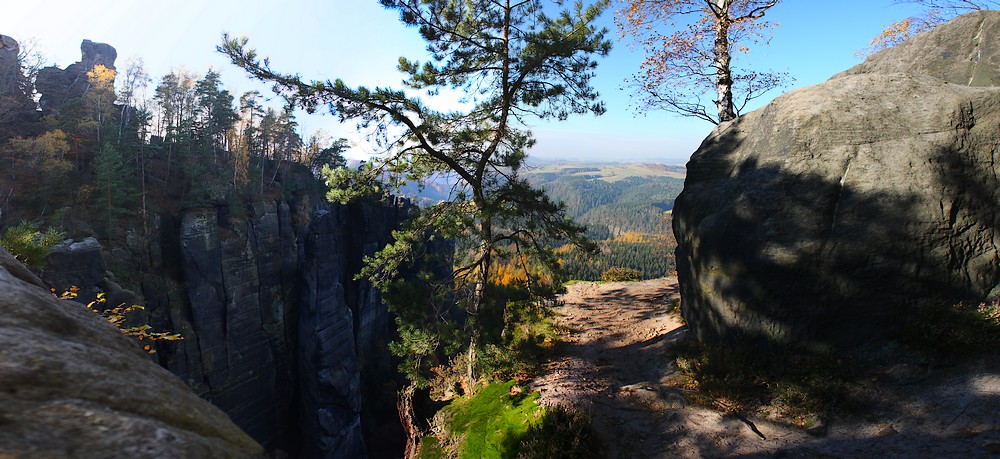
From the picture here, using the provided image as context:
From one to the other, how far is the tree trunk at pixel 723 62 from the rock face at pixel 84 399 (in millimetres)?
14405

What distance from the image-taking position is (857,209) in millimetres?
7438

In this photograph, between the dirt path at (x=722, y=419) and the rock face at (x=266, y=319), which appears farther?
the rock face at (x=266, y=319)

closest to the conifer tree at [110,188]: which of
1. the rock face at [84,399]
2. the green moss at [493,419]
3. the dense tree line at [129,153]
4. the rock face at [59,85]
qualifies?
the dense tree line at [129,153]

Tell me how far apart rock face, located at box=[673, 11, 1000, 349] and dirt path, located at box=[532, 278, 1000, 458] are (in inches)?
57.2

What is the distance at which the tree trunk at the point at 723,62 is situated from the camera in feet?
39.5

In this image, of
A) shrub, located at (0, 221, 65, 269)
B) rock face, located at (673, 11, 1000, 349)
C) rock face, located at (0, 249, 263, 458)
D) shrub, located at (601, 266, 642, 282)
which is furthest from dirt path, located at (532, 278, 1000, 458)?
shrub, located at (601, 266, 642, 282)

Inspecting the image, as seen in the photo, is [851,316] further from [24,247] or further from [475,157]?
[24,247]

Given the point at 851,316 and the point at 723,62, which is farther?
the point at 723,62

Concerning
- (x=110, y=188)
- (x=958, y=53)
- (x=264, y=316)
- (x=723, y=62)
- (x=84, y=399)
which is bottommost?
(x=264, y=316)

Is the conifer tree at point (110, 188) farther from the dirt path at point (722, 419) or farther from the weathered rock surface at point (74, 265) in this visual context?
the dirt path at point (722, 419)

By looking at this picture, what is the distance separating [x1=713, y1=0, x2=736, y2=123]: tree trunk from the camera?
12047 mm

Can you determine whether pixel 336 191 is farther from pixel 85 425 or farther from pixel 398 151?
pixel 85 425

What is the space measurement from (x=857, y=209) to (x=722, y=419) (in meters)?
4.67

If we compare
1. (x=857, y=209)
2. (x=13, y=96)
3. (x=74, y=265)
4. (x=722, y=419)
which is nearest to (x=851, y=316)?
(x=857, y=209)
